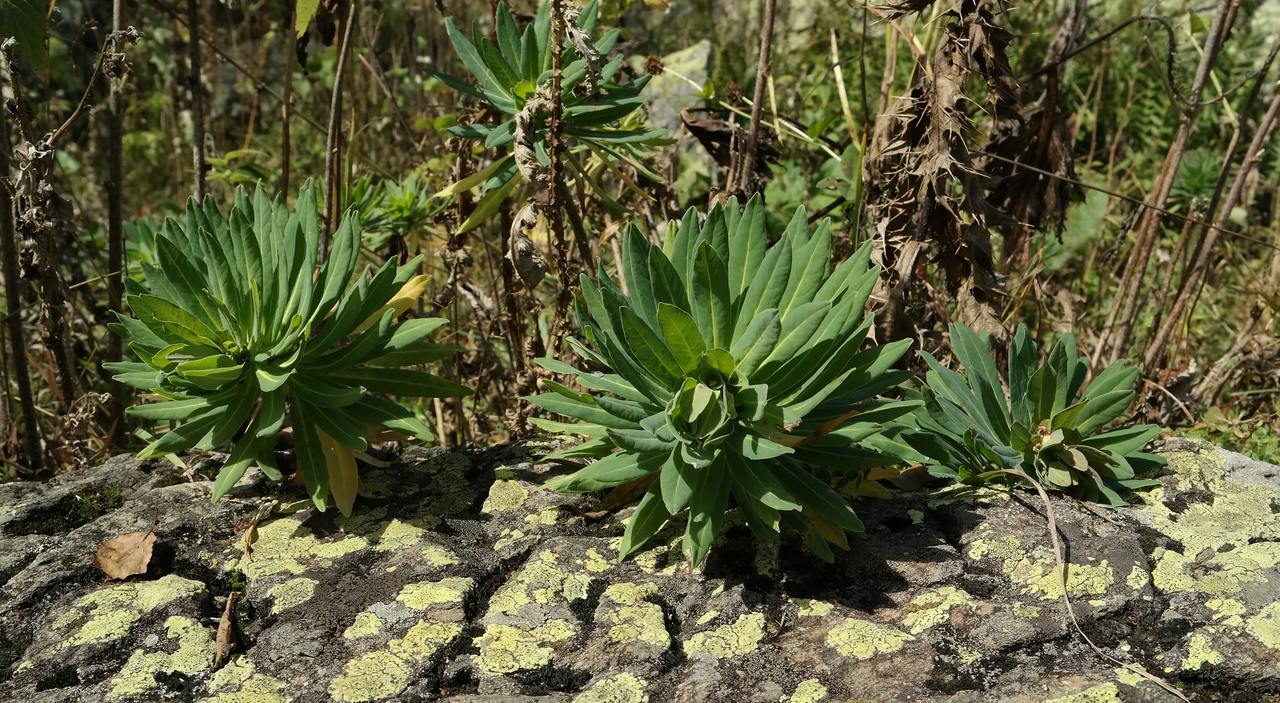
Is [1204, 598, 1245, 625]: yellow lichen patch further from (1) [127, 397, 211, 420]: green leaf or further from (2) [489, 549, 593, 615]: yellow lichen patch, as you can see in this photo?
(1) [127, 397, 211, 420]: green leaf

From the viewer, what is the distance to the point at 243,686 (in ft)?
6.66

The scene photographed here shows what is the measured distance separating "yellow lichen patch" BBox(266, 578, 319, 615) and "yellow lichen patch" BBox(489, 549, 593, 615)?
420 mm

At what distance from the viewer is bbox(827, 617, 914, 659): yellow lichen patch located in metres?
2.01

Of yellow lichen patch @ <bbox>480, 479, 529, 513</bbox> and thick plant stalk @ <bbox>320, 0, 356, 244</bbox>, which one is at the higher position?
thick plant stalk @ <bbox>320, 0, 356, 244</bbox>

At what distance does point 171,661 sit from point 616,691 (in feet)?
3.08

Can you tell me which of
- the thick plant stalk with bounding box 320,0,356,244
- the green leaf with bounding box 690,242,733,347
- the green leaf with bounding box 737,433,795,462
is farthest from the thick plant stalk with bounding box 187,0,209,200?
the green leaf with bounding box 737,433,795,462

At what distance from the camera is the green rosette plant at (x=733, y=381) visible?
2.04m

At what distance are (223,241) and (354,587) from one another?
920mm

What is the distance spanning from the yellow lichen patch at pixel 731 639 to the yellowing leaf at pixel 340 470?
0.97 metres

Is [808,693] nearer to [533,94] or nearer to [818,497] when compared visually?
[818,497]

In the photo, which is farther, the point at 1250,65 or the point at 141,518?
the point at 1250,65

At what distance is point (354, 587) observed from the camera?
7.61ft

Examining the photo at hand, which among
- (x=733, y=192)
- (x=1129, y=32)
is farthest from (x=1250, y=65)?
(x=733, y=192)

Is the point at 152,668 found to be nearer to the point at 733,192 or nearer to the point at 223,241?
the point at 223,241
